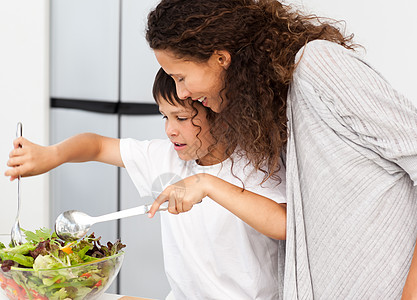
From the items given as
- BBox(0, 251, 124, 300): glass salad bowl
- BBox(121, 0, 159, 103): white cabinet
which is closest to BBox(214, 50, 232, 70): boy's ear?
BBox(0, 251, 124, 300): glass salad bowl

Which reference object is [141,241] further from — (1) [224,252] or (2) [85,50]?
(1) [224,252]

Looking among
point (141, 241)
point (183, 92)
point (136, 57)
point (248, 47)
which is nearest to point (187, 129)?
point (183, 92)

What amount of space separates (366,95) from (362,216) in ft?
0.80

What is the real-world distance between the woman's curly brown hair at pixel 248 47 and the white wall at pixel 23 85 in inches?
53.5

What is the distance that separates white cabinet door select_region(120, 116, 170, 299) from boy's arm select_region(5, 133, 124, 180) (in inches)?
31.8

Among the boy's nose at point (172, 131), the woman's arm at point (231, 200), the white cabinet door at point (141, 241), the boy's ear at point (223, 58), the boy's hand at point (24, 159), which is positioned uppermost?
the boy's ear at point (223, 58)

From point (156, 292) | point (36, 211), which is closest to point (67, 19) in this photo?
point (36, 211)

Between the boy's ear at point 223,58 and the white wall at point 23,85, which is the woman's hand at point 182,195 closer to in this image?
the boy's ear at point 223,58

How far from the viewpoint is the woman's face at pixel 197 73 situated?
3.60ft

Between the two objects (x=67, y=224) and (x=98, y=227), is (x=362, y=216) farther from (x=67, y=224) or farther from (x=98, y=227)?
(x=98, y=227)

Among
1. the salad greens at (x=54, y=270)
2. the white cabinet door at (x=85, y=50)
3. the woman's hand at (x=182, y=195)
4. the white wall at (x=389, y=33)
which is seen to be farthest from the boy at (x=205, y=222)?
the white cabinet door at (x=85, y=50)

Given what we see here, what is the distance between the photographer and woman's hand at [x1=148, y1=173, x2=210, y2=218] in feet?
3.27

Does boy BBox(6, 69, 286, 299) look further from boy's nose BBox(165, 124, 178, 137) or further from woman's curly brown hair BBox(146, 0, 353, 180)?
woman's curly brown hair BBox(146, 0, 353, 180)

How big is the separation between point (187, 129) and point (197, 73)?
0.20 meters
